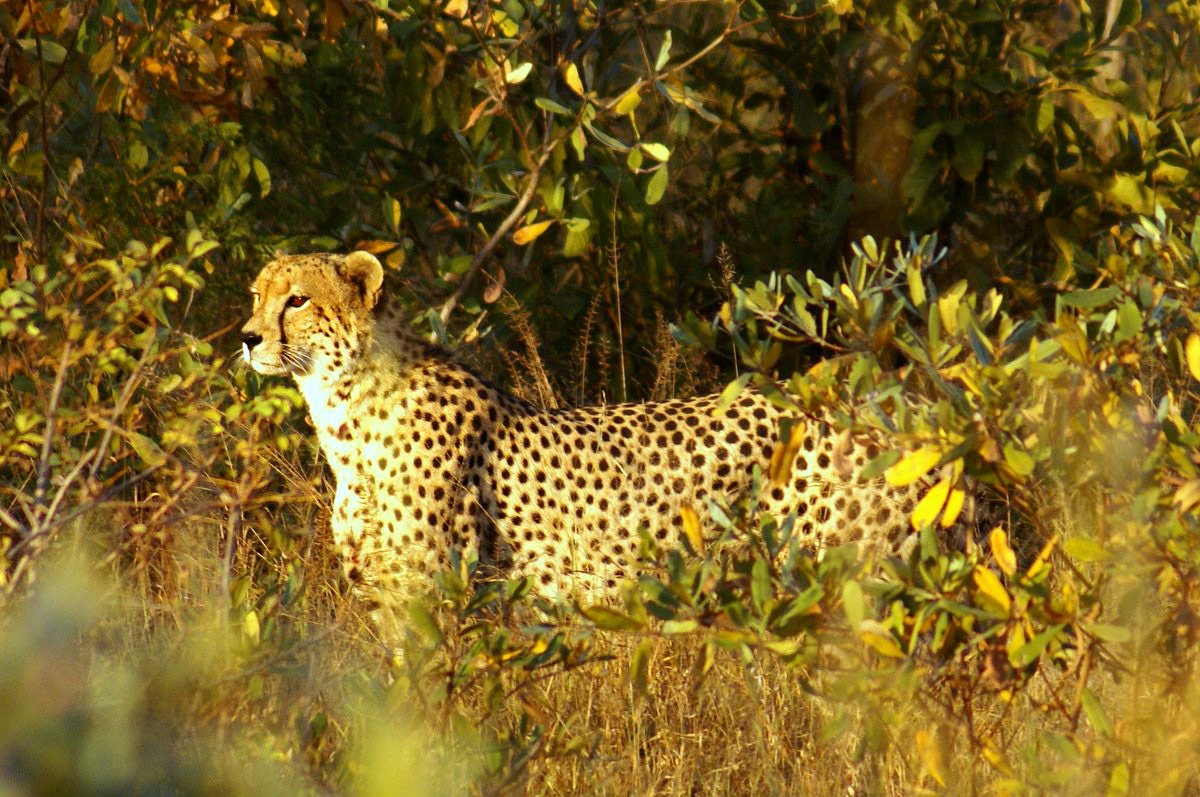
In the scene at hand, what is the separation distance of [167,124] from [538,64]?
119cm

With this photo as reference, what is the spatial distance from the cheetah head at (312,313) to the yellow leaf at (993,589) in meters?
2.09

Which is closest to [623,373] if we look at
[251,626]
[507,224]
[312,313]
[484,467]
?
[507,224]

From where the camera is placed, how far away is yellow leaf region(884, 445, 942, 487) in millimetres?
2561

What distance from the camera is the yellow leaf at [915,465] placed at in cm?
256

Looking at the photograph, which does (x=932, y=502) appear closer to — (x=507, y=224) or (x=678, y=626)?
(x=678, y=626)

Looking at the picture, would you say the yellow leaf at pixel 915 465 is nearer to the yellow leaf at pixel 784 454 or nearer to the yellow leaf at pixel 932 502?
the yellow leaf at pixel 932 502

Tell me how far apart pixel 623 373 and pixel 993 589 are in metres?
2.43

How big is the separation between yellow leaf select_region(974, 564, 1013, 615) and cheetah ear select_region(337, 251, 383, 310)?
2.09 meters

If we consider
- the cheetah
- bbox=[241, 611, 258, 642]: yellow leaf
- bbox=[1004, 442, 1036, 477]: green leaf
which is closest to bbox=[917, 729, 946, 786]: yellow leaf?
bbox=[1004, 442, 1036, 477]: green leaf

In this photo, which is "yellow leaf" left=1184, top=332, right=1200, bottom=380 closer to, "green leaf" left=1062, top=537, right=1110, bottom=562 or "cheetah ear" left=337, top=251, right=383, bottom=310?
"green leaf" left=1062, top=537, right=1110, bottom=562

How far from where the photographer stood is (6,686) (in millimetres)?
1169

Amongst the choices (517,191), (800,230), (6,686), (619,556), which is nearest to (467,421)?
(619,556)

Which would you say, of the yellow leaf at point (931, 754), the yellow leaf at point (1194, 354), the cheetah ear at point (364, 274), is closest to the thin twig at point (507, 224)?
the cheetah ear at point (364, 274)

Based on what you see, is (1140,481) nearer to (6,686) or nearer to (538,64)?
(6,686)
